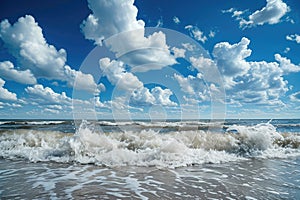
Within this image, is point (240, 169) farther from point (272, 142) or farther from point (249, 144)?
point (272, 142)

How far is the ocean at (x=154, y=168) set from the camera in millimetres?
4648

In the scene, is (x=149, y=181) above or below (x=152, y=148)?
below

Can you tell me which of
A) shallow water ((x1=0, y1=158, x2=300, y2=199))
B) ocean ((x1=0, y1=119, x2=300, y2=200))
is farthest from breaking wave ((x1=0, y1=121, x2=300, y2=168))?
A: shallow water ((x1=0, y1=158, x2=300, y2=199))

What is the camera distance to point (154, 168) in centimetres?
690

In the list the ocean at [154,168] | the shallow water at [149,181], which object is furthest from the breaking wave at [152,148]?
the shallow water at [149,181]

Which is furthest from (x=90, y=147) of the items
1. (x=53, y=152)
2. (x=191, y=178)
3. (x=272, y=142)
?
(x=272, y=142)

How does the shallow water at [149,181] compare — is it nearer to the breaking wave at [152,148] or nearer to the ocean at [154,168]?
the ocean at [154,168]

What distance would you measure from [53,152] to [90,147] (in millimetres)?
1583

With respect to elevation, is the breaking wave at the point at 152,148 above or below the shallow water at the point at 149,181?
above

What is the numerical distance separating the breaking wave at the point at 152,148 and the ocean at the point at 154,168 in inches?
1.5

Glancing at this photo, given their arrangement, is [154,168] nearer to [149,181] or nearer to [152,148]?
[149,181]

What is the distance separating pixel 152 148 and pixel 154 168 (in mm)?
2754

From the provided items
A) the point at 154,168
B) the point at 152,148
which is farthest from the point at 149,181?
the point at 152,148

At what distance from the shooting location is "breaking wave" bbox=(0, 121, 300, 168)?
778 centimetres
